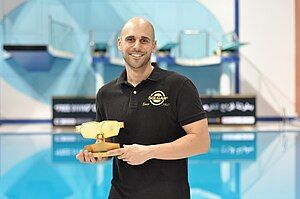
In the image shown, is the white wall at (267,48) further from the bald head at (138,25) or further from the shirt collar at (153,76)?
the bald head at (138,25)

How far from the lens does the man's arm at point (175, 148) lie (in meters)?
1.75

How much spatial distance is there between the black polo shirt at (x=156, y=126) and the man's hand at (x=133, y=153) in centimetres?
13

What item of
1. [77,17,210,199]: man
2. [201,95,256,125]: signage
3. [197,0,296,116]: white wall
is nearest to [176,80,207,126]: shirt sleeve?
[77,17,210,199]: man

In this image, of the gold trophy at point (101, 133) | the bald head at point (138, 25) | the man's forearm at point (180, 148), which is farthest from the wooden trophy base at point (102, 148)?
the bald head at point (138, 25)

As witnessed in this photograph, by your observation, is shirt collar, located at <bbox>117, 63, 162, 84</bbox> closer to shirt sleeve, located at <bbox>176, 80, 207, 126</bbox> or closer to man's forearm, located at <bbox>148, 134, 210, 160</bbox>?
shirt sleeve, located at <bbox>176, 80, 207, 126</bbox>

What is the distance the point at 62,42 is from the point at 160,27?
2785 mm

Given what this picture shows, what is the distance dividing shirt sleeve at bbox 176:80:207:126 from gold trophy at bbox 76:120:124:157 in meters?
0.23

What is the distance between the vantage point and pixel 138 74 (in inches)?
76.8

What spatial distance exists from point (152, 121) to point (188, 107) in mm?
149

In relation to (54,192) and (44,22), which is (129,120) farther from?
(44,22)

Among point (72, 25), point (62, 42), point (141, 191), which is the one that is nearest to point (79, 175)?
point (141, 191)

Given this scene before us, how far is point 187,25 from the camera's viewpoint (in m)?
13.6

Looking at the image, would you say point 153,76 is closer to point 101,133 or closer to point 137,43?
point 137,43

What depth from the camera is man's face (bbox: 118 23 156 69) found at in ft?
6.10
